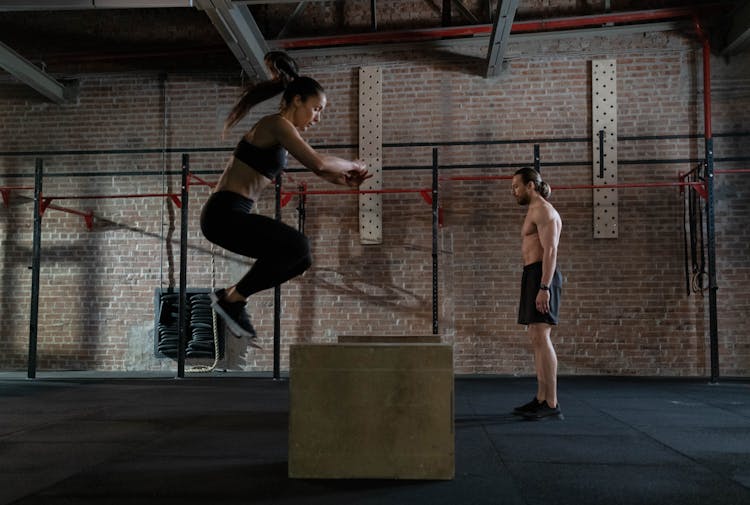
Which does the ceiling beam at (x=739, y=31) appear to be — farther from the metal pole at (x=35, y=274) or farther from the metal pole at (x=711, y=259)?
the metal pole at (x=35, y=274)

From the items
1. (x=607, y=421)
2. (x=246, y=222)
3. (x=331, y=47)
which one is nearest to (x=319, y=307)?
(x=331, y=47)

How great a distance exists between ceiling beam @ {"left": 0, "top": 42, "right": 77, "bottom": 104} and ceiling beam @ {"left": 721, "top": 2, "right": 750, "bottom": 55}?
23.1 ft

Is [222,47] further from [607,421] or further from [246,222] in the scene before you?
[607,421]

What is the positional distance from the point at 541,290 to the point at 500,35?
307 centimetres

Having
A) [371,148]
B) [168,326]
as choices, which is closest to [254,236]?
[371,148]

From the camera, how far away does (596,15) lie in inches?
242

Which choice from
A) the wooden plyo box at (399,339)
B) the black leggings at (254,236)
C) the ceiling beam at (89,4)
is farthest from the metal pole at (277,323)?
the black leggings at (254,236)

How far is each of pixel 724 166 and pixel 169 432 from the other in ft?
18.8

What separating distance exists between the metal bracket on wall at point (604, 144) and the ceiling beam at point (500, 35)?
3.37ft

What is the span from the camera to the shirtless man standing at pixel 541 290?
3521 mm

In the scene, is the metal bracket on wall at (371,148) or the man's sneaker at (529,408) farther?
the metal bracket on wall at (371,148)

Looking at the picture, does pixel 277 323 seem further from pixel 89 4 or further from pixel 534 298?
pixel 89 4

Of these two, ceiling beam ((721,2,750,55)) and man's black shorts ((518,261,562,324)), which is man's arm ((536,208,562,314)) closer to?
man's black shorts ((518,261,562,324))

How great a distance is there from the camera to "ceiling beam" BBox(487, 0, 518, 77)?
5152mm
